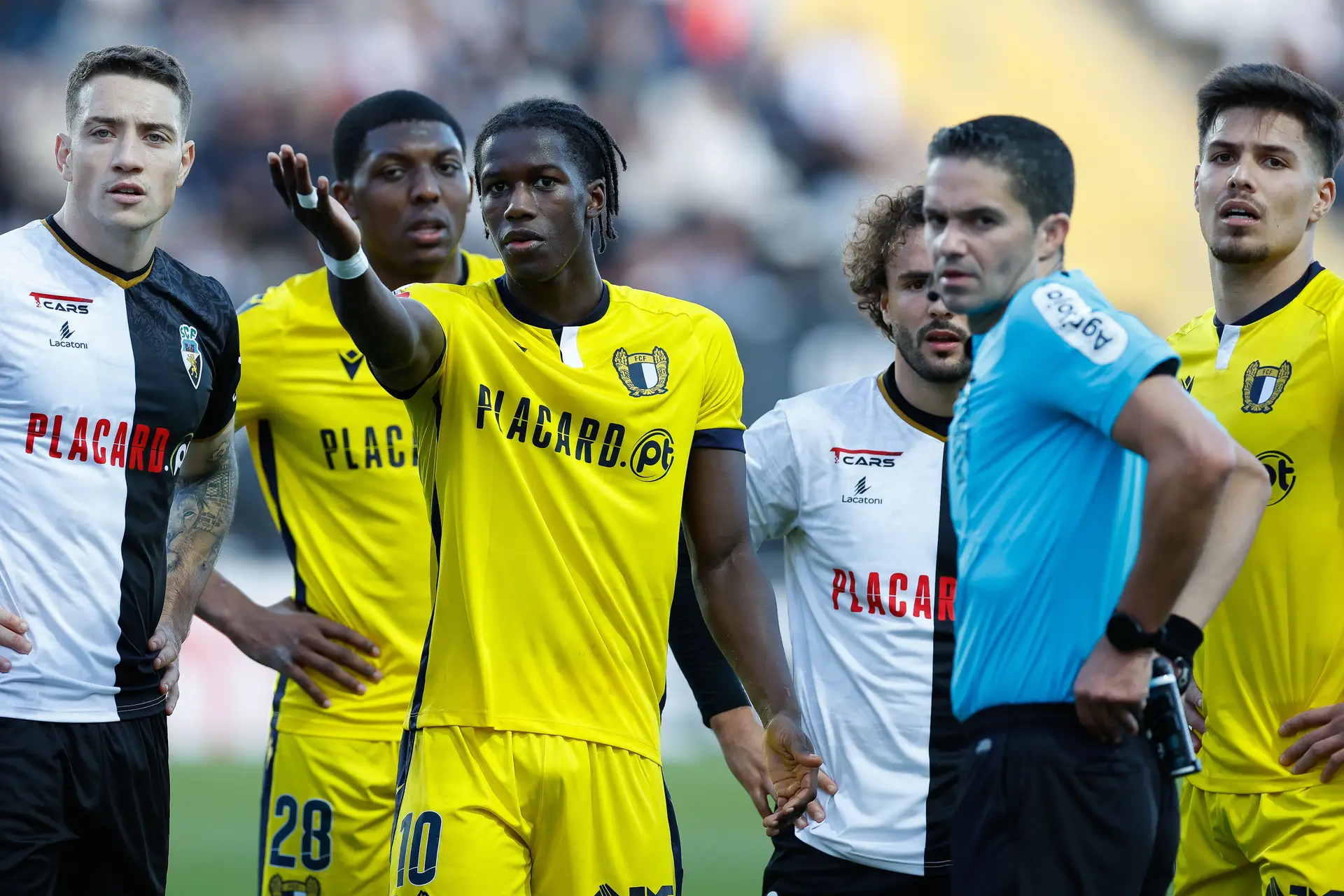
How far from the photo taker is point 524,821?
4250 mm

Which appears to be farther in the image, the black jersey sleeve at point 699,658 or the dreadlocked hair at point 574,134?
the black jersey sleeve at point 699,658

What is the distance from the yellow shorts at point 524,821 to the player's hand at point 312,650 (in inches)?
64.2

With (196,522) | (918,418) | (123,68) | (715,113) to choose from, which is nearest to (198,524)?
(196,522)

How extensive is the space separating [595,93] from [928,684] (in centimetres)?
1198

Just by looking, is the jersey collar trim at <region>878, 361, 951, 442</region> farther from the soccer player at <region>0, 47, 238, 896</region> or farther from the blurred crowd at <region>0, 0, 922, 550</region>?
the blurred crowd at <region>0, 0, 922, 550</region>

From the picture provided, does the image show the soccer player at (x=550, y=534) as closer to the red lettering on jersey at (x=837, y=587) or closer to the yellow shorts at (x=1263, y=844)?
the red lettering on jersey at (x=837, y=587)

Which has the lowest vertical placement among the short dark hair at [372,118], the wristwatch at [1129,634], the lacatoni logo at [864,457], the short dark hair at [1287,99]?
the wristwatch at [1129,634]

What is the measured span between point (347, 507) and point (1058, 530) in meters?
3.11

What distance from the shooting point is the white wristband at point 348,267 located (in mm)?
3998

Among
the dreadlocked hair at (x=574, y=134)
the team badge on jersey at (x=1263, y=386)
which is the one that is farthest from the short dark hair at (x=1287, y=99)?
the dreadlocked hair at (x=574, y=134)

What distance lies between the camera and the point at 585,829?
4.31m

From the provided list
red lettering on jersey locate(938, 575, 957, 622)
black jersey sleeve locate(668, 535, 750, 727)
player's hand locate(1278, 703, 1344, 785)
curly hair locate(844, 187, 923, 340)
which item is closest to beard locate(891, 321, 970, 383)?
curly hair locate(844, 187, 923, 340)

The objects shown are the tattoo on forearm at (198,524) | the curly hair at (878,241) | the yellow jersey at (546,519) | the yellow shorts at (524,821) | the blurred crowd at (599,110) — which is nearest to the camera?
the yellow shorts at (524,821)

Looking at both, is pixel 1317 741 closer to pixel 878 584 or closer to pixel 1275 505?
pixel 1275 505
